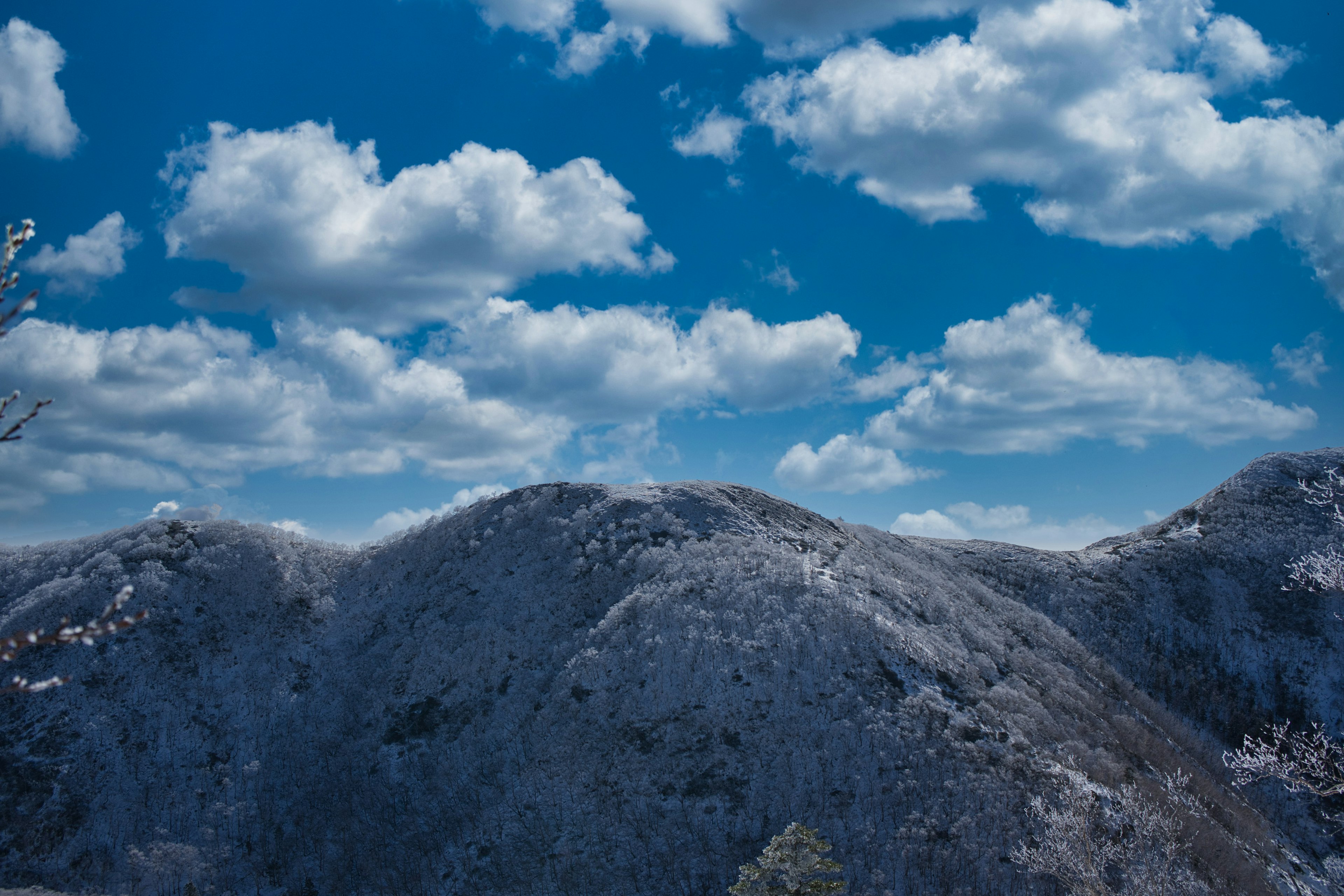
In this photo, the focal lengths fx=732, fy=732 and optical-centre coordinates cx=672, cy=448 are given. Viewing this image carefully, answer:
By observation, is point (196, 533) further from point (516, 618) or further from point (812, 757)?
point (812, 757)

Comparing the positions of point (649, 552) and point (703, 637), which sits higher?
point (649, 552)

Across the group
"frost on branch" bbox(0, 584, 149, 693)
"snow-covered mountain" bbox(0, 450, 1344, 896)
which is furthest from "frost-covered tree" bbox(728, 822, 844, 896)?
"frost on branch" bbox(0, 584, 149, 693)

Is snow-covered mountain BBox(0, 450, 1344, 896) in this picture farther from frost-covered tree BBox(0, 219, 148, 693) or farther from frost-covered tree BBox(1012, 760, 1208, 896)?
frost-covered tree BBox(0, 219, 148, 693)

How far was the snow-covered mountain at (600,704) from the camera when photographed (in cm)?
2838

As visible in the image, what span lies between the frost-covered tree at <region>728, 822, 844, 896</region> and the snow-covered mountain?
5598 millimetres

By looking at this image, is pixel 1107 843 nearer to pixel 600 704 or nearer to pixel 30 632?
pixel 600 704

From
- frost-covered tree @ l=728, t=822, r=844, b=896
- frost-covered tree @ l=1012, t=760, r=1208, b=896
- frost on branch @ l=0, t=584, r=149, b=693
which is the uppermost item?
frost on branch @ l=0, t=584, r=149, b=693

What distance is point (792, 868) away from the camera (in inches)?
802

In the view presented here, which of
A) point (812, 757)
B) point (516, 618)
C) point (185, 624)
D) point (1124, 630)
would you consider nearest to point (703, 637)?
point (812, 757)

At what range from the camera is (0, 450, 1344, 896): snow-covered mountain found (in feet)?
93.1

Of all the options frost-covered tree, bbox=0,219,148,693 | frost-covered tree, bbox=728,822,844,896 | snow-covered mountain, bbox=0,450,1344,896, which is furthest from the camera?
snow-covered mountain, bbox=0,450,1344,896

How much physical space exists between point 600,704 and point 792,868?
14.8m

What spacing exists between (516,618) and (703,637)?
38.0 ft

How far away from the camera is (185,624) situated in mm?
42719
